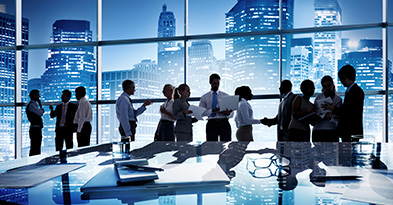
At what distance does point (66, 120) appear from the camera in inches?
214

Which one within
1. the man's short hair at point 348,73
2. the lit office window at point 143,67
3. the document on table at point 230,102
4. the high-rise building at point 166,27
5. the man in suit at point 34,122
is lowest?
the man in suit at point 34,122

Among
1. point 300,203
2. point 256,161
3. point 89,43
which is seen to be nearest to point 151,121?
point 89,43

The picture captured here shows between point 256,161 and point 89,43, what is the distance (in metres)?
5.31

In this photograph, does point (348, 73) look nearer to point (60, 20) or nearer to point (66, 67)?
point (66, 67)

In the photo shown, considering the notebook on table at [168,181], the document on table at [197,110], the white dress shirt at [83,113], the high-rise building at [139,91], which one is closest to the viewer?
the notebook on table at [168,181]

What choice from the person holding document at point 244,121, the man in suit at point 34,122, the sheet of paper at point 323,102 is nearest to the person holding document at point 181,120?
the person holding document at point 244,121

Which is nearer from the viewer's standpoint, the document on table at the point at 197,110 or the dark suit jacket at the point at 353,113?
the dark suit jacket at the point at 353,113

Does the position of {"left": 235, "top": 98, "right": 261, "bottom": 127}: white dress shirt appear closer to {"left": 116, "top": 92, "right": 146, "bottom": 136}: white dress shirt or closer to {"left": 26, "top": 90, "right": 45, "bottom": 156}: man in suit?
{"left": 116, "top": 92, "right": 146, "bottom": 136}: white dress shirt

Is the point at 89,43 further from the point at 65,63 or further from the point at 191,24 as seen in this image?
the point at 191,24

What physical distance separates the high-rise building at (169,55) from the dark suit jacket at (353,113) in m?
2.92

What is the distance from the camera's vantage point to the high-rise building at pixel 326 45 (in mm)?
5281

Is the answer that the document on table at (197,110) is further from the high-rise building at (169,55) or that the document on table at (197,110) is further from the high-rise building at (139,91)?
the high-rise building at (139,91)

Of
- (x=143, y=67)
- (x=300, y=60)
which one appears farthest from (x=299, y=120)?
(x=143, y=67)

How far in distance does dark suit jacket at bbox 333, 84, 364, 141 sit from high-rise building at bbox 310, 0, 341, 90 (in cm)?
208
